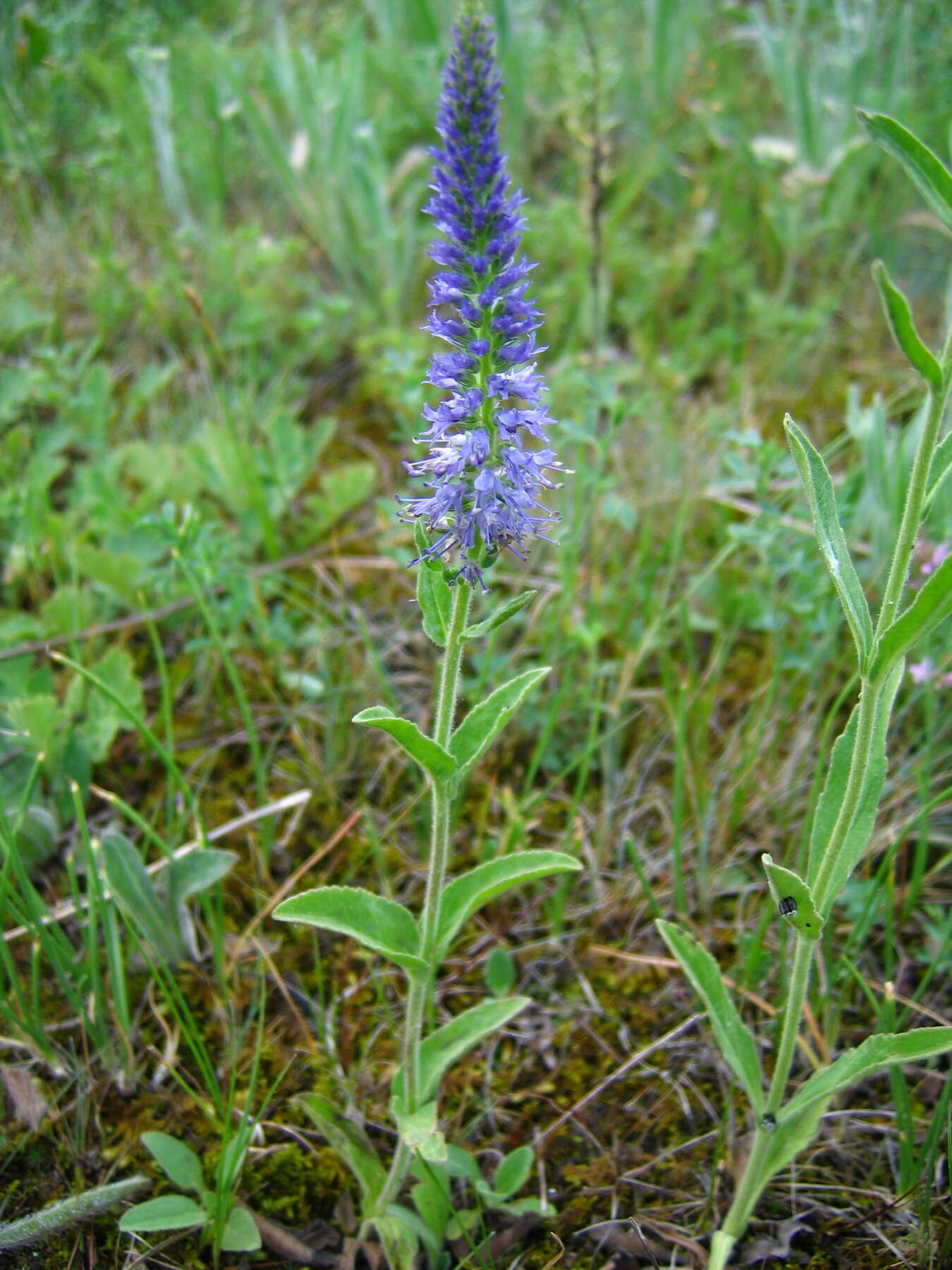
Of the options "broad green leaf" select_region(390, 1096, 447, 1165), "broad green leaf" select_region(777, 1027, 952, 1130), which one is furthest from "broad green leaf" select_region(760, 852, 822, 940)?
"broad green leaf" select_region(390, 1096, 447, 1165)

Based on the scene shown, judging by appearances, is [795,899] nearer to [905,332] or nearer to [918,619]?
[918,619]

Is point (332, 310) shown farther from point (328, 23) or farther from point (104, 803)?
point (328, 23)

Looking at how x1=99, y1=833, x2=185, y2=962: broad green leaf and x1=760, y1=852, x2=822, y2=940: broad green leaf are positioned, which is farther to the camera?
x1=99, y1=833, x2=185, y2=962: broad green leaf

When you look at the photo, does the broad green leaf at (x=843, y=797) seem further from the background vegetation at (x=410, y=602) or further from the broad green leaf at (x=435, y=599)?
the broad green leaf at (x=435, y=599)

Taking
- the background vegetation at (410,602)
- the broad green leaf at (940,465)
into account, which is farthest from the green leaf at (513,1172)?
the broad green leaf at (940,465)

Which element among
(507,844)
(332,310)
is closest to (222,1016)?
(507,844)

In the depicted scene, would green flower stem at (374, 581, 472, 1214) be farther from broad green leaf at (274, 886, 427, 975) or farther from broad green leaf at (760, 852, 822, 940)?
broad green leaf at (760, 852, 822, 940)
